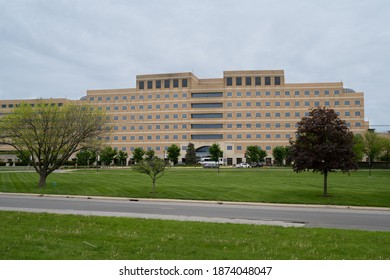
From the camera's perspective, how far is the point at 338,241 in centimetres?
952

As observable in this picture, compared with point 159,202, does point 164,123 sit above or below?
above

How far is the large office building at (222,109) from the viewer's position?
101 metres

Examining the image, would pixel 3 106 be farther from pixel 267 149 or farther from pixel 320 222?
pixel 320 222

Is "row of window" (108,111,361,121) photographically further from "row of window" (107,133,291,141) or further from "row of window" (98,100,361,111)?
"row of window" (107,133,291,141)

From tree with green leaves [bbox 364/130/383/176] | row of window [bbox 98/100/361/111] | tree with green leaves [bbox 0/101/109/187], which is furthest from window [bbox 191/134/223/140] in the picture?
tree with green leaves [bbox 0/101/109/187]

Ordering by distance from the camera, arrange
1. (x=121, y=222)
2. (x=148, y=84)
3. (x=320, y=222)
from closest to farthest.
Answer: (x=121, y=222) → (x=320, y=222) → (x=148, y=84)

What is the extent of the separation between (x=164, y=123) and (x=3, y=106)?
56.9 m

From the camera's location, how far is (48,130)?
32.2m

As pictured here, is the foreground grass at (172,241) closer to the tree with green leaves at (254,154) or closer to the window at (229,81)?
the tree with green leaves at (254,154)

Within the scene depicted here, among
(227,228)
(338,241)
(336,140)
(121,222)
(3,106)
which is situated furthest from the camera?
(3,106)

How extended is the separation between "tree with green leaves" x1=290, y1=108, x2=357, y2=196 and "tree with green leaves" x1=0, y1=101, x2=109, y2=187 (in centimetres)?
1860

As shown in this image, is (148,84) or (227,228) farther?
(148,84)

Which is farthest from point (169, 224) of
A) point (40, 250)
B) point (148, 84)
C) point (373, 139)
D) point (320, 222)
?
point (148, 84)

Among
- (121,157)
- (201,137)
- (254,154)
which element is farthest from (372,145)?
(121,157)
